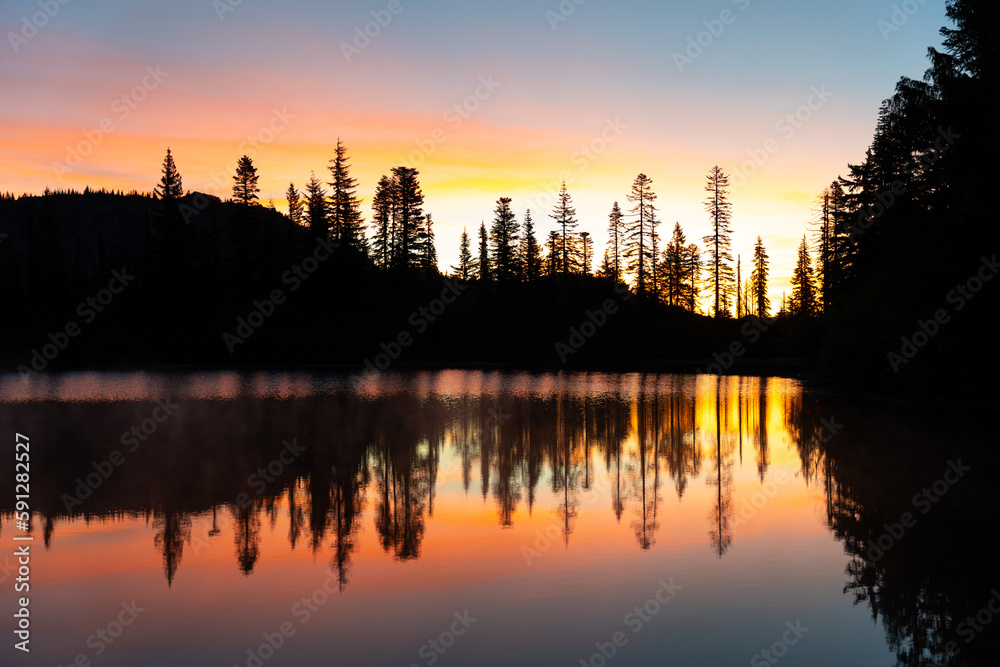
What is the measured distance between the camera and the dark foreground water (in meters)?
8.77

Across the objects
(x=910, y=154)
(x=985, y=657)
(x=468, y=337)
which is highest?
(x=910, y=154)

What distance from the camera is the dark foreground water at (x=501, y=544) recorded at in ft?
28.8

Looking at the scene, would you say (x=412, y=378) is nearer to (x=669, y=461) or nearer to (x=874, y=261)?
(x=874, y=261)

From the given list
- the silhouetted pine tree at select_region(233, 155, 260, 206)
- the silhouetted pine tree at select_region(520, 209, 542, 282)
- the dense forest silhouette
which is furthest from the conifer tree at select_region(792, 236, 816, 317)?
the silhouetted pine tree at select_region(233, 155, 260, 206)

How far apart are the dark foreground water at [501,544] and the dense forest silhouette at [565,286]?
10546 millimetres

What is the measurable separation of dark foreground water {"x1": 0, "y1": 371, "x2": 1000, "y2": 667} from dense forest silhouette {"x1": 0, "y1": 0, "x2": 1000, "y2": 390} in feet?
34.6

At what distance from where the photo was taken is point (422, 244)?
347 ft

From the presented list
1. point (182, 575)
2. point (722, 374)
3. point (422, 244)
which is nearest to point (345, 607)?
point (182, 575)

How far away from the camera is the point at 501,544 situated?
13.1 metres

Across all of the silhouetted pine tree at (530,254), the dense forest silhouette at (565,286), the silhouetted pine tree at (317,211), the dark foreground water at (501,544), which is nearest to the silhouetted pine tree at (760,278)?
the dense forest silhouette at (565,286)

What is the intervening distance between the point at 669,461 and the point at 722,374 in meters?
46.4

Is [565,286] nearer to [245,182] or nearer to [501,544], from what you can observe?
[245,182]

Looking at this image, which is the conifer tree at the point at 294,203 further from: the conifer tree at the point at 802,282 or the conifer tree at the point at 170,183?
the conifer tree at the point at 802,282

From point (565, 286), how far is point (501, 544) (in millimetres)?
99241
